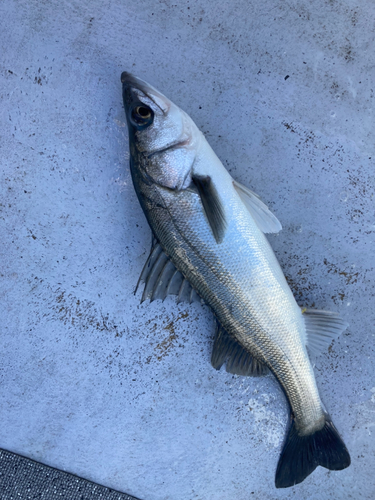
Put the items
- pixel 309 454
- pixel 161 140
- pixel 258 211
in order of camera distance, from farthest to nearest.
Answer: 1. pixel 309 454
2. pixel 258 211
3. pixel 161 140

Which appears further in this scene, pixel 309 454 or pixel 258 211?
pixel 309 454

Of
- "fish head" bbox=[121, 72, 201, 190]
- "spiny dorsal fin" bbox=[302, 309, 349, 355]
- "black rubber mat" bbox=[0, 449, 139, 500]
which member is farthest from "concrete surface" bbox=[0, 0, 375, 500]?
"fish head" bbox=[121, 72, 201, 190]

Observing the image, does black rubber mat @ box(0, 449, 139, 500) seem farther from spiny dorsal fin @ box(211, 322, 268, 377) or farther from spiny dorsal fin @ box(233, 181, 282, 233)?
spiny dorsal fin @ box(233, 181, 282, 233)

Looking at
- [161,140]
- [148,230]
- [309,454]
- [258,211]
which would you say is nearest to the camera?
[161,140]

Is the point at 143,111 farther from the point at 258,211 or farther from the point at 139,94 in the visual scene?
the point at 258,211

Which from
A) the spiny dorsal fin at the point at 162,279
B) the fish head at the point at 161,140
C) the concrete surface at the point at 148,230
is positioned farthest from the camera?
the concrete surface at the point at 148,230

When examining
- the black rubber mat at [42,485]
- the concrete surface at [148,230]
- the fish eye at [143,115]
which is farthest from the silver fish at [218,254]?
the black rubber mat at [42,485]

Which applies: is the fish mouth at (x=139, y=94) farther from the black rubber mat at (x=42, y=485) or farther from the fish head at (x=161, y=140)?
the black rubber mat at (x=42, y=485)

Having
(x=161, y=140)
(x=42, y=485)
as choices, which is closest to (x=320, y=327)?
(x=161, y=140)
